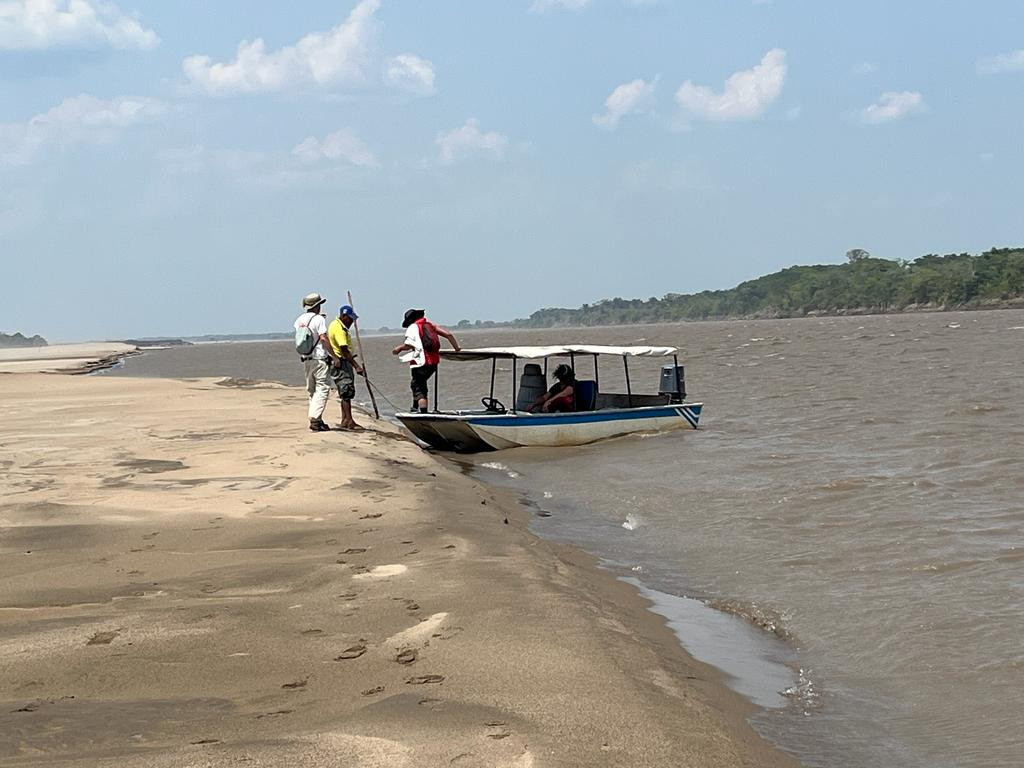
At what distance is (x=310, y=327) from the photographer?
16.3m

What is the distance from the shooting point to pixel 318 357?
16.4 m

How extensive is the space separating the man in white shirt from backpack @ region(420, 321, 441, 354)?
68.2 inches

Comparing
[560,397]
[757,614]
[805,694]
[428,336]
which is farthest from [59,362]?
[805,694]

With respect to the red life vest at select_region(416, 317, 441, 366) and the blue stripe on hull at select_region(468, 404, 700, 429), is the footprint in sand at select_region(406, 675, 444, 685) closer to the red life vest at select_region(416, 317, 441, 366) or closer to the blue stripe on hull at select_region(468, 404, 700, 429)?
the red life vest at select_region(416, 317, 441, 366)

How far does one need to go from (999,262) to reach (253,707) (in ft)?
515

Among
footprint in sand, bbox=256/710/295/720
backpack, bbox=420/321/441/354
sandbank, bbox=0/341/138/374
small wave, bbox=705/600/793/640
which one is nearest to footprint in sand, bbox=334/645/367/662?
footprint in sand, bbox=256/710/295/720

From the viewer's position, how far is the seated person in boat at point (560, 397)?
20172mm

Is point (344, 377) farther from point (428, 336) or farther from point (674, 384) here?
point (674, 384)

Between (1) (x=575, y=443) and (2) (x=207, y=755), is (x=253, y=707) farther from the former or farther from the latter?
(1) (x=575, y=443)

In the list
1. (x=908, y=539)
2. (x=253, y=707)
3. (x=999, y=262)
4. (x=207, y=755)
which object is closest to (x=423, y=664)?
(x=253, y=707)

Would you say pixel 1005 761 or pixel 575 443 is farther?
pixel 575 443

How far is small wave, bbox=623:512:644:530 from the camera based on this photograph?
12.0m

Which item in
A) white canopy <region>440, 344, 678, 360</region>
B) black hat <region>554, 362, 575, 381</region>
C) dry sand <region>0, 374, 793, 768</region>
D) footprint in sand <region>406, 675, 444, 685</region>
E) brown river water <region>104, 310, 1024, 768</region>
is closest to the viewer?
dry sand <region>0, 374, 793, 768</region>

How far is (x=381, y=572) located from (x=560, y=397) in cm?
1277
